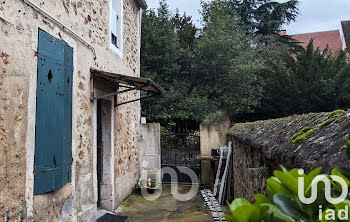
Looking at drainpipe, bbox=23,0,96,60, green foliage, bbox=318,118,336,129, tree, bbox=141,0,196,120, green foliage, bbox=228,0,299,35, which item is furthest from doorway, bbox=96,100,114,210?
green foliage, bbox=228,0,299,35

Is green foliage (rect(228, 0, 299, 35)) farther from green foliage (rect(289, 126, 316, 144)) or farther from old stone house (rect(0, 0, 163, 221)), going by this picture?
green foliage (rect(289, 126, 316, 144))

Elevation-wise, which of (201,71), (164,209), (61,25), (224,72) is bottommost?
(164,209)

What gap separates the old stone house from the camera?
2559 millimetres

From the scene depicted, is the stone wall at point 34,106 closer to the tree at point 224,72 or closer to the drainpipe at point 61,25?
the drainpipe at point 61,25

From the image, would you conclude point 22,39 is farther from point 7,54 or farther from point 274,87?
point 274,87

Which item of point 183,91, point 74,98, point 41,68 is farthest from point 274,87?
point 41,68

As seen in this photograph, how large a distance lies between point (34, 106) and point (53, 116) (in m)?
0.31

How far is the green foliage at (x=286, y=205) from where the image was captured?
1.89 feet

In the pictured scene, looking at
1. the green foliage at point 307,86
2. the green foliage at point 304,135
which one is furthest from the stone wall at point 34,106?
the green foliage at point 307,86

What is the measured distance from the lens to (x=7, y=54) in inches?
99.4

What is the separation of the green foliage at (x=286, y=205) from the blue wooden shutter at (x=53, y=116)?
9.24 ft

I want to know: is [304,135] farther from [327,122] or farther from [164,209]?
[164,209]

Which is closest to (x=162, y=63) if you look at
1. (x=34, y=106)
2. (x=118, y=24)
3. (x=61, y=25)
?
(x=118, y=24)

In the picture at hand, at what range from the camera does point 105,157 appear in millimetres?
5691
